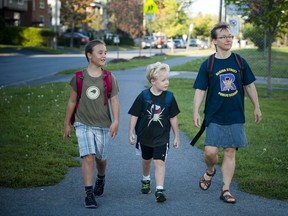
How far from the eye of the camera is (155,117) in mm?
5898

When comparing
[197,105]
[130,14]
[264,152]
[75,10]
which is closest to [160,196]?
[197,105]

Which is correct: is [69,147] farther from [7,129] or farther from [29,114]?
[29,114]

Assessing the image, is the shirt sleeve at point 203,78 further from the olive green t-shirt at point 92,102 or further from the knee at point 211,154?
the olive green t-shirt at point 92,102

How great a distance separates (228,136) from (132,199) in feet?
3.94

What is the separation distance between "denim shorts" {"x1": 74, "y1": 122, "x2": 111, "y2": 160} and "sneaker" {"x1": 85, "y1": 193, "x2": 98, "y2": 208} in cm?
42

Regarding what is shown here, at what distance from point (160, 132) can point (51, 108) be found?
732 cm

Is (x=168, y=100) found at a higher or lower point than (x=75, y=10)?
lower

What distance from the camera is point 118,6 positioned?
57406 mm

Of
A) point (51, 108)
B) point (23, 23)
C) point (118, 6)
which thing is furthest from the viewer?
point (23, 23)

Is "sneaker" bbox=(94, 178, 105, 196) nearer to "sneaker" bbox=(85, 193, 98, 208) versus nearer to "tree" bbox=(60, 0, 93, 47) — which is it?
"sneaker" bbox=(85, 193, 98, 208)

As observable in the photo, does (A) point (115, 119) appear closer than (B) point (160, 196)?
No

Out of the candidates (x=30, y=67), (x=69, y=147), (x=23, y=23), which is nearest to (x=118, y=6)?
(x=23, y=23)

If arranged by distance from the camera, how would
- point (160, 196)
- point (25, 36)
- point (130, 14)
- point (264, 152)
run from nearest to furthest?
point (160, 196) < point (264, 152) < point (25, 36) < point (130, 14)

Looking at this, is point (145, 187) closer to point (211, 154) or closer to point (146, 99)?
point (211, 154)
